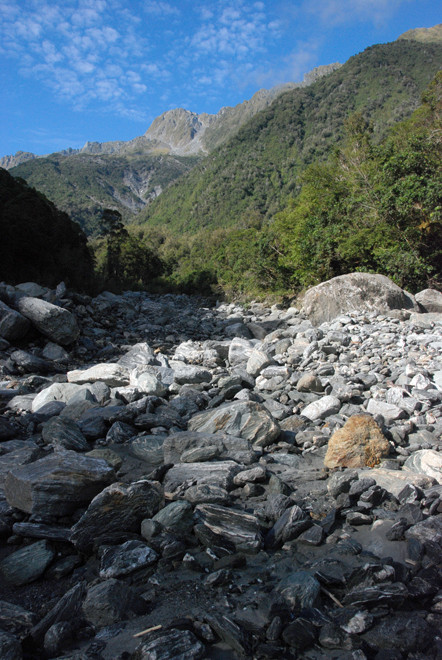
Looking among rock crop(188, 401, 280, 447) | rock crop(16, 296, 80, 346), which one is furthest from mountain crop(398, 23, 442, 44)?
rock crop(188, 401, 280, 447)

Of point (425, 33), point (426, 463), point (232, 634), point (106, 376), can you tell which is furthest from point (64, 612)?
point (425, 33)

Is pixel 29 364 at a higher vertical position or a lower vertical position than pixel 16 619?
higher

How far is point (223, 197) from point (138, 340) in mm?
83738

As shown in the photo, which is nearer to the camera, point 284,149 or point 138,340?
point 138,340

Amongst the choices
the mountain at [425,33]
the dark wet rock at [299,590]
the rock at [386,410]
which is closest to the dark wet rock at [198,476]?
the dark wet rock at [299,590]

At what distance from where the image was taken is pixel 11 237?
16281mm

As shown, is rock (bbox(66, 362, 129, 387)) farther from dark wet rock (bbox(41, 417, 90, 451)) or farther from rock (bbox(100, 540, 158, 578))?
rock (bbox(100, 540, 158, 578))

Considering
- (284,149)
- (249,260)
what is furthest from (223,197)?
(249,260)

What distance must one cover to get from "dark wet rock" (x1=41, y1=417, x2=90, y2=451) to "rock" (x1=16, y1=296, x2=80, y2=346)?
18.7ft

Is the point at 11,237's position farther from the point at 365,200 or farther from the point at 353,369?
the point at 353,369

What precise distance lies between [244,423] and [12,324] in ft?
25.0

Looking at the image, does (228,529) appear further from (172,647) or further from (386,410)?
(386,410)

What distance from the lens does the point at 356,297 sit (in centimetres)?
991

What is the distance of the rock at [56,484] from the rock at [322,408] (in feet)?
9.84
